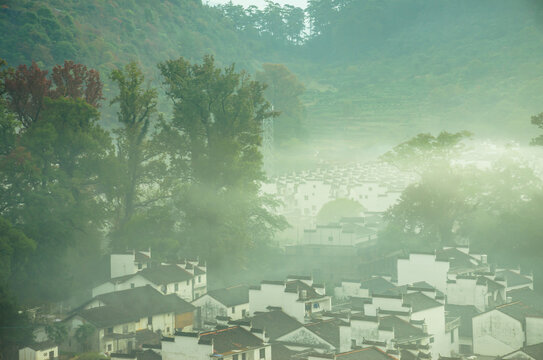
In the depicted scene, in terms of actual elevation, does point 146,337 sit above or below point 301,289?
below

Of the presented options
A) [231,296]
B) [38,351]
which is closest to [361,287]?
[231,296]

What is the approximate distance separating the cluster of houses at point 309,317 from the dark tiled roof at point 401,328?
0.16 ft

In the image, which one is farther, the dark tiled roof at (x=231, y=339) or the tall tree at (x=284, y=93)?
the tall tree at (x=284, y=93)

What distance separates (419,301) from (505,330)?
9.85ft

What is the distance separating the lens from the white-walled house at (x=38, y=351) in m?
21.9

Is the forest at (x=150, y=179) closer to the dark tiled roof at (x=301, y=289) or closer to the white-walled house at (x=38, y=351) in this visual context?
the white-walled house at (x=38, y=351)

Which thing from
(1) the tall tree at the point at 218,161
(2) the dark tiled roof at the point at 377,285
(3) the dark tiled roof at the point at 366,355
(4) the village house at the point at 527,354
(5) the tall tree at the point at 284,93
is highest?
(5) the tall tree at the point at 284,93

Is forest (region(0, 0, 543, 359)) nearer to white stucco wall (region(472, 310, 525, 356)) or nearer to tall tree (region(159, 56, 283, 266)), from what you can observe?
tall tree (region(159, 56, 283, 266))

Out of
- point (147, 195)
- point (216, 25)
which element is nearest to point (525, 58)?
point (216, 25)

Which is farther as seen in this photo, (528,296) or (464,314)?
(528,296)

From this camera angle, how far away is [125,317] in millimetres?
25078

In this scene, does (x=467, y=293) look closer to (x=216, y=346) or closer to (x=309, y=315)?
(x=309, y=315)

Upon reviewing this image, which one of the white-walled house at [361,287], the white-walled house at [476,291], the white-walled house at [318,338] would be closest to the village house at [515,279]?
the white-walled house at [476,291]

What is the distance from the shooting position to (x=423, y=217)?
4044 cm
